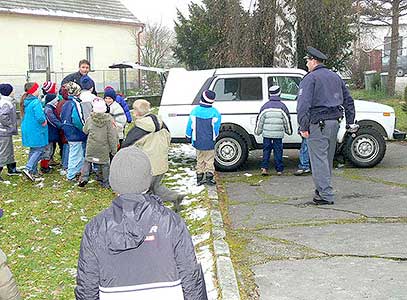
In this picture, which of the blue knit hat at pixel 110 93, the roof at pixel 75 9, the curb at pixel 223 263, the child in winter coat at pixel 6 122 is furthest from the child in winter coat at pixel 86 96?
the roof at pixel 75 9

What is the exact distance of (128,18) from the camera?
33.9 meters

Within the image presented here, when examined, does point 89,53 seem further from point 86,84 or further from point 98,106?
point 98,106

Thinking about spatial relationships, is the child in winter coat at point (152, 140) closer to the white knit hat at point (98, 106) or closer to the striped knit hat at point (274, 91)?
the white knit hat at point (98, 106)

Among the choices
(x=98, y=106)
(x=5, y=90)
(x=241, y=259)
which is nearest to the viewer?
(x=241, y=259)

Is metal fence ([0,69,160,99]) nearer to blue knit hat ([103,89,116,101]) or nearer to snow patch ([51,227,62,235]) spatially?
blue knit hat ([103,89,116,101])

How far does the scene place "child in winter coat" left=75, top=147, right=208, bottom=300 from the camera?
2.98m

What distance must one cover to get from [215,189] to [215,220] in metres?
1.95

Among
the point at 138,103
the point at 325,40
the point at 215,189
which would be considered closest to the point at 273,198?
the point at 215,189

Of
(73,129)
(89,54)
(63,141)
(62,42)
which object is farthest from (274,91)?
(89,54)

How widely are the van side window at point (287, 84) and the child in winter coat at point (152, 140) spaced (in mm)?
3650

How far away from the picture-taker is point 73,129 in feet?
32.5

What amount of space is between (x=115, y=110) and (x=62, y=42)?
815 inches

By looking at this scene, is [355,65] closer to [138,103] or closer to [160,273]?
[138,103]

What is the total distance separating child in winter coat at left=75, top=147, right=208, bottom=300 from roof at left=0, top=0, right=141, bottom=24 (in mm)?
25197
